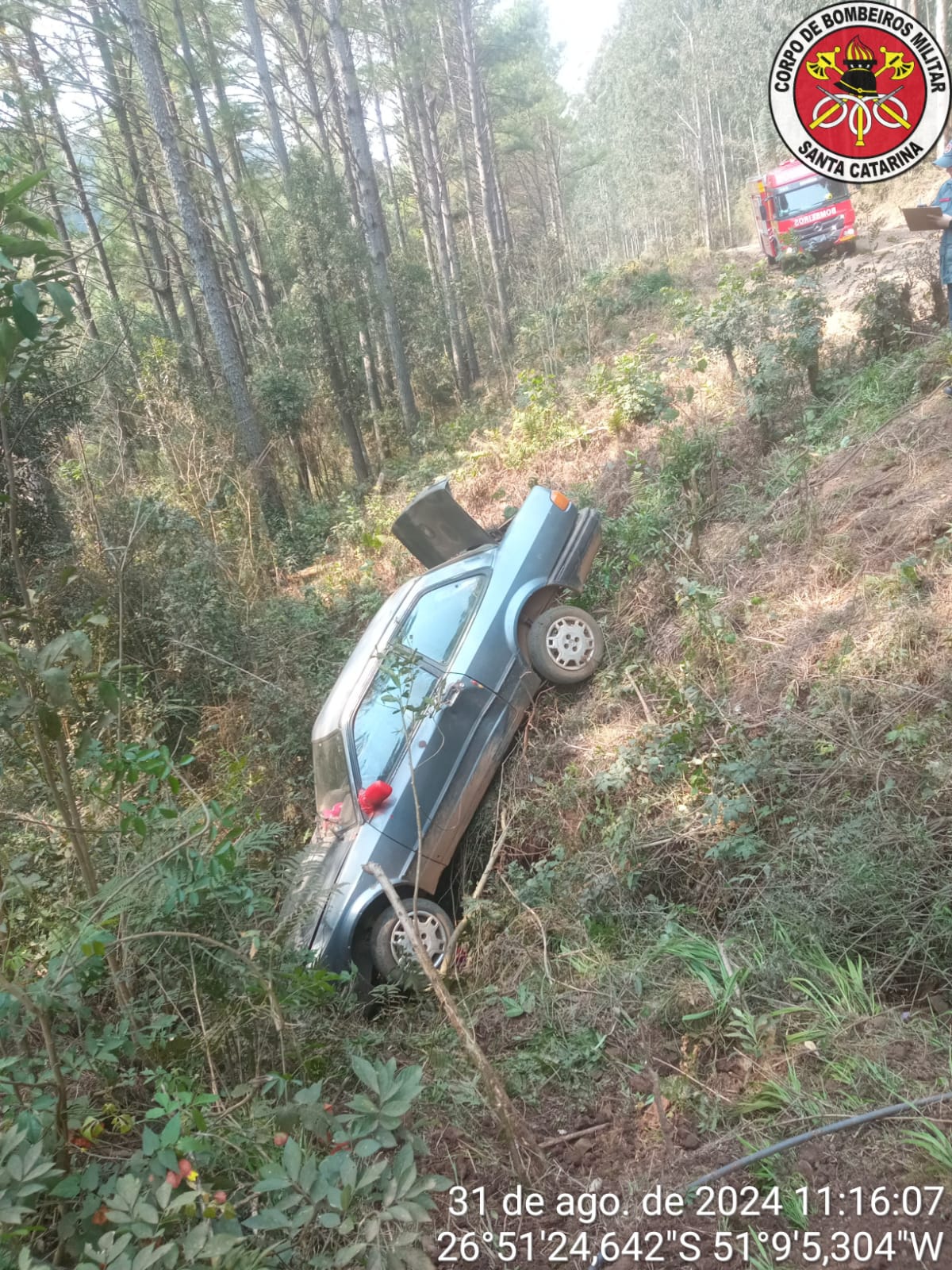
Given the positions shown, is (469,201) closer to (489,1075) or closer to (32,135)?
(32,135)

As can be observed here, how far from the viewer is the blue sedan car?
4.30 m

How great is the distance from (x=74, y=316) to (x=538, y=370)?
13.1 m

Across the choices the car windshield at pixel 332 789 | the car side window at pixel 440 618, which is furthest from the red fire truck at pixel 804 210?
the car windshield at pixel 332 789

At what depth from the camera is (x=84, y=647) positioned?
204 centimetres

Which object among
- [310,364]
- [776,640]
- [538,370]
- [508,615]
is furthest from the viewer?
[310,364]

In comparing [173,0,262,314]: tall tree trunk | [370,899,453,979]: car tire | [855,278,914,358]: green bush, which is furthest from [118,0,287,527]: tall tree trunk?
[370,899,453,979]: car tire

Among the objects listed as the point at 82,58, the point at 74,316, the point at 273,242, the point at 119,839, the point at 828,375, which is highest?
the point at 82,58

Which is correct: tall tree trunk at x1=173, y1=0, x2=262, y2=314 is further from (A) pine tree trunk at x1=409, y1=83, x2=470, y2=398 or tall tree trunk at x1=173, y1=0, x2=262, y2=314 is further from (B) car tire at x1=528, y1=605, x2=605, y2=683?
(B) car tire at x1=528, y1=605, x2=605, y2=683

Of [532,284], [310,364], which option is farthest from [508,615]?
[532,284]

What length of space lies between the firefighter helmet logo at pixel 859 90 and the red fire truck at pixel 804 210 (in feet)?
26.3

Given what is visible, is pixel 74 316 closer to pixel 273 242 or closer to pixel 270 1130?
pixel 270 1130

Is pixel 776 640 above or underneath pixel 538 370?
underneath

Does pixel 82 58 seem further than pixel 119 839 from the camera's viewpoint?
Yes

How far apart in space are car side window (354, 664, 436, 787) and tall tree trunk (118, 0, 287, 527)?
7.83 m
